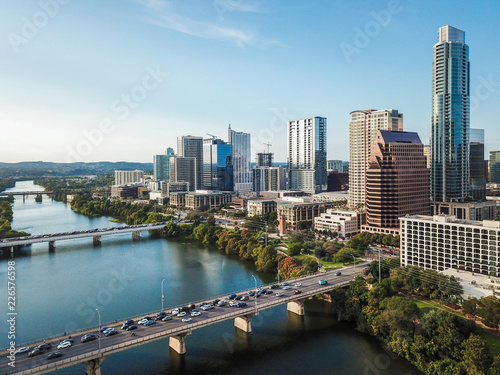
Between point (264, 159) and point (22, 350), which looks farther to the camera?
point (264, 159)

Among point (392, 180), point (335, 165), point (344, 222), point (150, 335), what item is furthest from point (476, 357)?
point (335, 165)

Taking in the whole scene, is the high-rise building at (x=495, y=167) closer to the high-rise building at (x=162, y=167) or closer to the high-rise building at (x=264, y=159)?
the high-rise building at (x=264, y=159)

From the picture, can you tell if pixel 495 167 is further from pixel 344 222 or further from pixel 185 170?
pixel 185 170

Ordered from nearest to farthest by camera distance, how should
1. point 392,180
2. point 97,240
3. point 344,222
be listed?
1. point 392,180
2. point 344,222
3. point 97,240

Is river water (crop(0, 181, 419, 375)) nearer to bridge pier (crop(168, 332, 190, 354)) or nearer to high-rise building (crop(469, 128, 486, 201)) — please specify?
bridge pier (crop(168, 332, 190, 354))

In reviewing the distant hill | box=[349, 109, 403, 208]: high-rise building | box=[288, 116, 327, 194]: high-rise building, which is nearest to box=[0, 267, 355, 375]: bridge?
box=[349, 109, 403, 208]: high-rise building

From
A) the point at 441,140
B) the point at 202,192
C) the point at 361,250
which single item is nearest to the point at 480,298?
the point at 361,250
